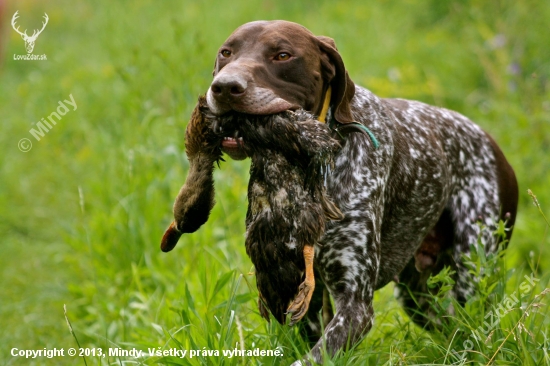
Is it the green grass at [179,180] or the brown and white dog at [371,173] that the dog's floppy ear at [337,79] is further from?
the green grass at [179,180]

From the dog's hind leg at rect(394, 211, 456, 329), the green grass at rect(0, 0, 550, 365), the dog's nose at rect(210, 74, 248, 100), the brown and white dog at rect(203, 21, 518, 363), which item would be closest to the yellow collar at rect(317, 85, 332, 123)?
the brown and white dog at rect(203, 21, 518, 363)

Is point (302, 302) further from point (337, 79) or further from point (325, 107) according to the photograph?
point (337, 79)

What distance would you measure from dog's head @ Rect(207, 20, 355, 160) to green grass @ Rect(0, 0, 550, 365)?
810 mm

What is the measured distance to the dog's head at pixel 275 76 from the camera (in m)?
2.77

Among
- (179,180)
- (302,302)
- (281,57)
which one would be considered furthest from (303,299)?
(179,180)

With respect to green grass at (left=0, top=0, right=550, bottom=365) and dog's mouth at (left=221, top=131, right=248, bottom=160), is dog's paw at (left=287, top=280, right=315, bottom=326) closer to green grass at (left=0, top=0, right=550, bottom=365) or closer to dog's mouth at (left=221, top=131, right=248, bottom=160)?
green grass at (left=0, top=0, right=550, bottom=365)

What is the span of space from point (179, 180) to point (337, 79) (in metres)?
2.40

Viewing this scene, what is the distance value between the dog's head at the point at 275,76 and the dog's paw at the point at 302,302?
1.79 feet

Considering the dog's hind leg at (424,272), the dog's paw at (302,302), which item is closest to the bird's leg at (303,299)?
the dog's paw at (302,302)

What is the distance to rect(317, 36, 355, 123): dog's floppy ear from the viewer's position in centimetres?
326

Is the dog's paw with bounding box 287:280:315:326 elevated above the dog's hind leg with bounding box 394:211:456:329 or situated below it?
above

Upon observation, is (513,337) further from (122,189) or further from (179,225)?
(122,189)

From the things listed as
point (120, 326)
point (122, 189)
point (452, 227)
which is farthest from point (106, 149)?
point (452, 227)

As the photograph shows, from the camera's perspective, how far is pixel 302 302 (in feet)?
8.71
